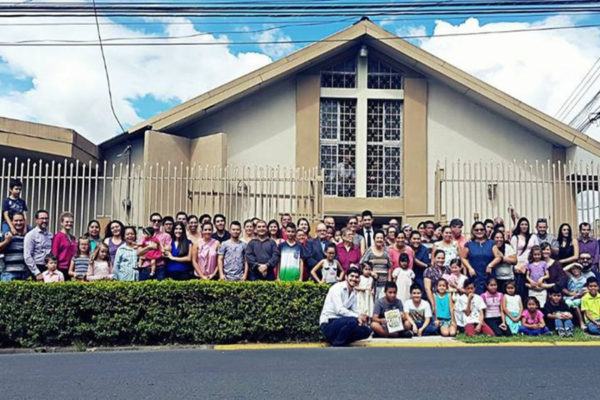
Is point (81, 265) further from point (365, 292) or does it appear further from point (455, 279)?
point (455, 279)

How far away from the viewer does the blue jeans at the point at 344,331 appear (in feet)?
30.4

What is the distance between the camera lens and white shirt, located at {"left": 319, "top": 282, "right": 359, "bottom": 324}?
9.39 m

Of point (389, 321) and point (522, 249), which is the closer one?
point (389, 321)

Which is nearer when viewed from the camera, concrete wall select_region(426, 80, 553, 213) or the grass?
the grass

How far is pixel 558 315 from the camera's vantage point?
10.5 meters

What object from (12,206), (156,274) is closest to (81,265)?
(156,274)

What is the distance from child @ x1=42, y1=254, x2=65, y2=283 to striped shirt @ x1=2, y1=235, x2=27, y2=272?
405mm

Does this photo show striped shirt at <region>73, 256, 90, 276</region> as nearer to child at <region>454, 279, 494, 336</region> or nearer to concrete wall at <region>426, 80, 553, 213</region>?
child at <region>454, 279, 494, 336</region>

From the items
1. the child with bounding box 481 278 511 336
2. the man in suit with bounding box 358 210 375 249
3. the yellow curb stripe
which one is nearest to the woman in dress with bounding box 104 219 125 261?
the yellow curb stripe

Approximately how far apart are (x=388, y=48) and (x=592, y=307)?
7.86 meters

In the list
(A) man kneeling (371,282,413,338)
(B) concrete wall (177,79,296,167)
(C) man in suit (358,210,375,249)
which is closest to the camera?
(A) man kneeling (371,282,413,338)

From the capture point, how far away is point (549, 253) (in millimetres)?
10945

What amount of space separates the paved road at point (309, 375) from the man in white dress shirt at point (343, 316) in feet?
2.55

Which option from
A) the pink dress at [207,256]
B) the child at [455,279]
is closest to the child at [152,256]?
the pink dress at [207,256]
